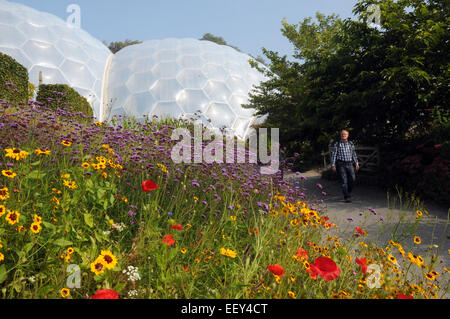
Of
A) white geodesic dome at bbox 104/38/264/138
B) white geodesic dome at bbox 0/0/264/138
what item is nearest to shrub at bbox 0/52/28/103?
white geodesic dome at bbox 104/38/264/138

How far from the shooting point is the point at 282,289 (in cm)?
201

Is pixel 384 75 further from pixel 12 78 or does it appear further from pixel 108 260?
pixel 12 78

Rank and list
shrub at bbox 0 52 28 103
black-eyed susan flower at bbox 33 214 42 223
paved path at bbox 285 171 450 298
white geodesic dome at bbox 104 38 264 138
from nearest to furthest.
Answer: black-eyed susan flower at bbox 33 214 42 223
paved path at bbox 285 171 450 298
shrub at bbox 0 52 28 103
white geodesic dome at bbox 104 38 264 138

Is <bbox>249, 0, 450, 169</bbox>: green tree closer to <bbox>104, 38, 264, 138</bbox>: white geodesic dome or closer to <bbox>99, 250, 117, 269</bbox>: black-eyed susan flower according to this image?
<bbox>104, 38, 264, 138</bbox>: white geodesic dome

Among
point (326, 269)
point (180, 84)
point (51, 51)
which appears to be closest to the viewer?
point (326, 269)

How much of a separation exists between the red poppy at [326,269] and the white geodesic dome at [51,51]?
17.9 metres

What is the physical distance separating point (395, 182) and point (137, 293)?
8833 millimetres

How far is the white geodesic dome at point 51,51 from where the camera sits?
18.0 m

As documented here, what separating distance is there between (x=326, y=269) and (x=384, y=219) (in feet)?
16.9

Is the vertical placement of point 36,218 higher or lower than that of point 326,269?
higher

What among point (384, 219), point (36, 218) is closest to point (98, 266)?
point (36, 218)

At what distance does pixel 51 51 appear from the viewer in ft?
62.6

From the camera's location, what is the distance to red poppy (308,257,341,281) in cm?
165

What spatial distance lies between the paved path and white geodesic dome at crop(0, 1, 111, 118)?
15.0m
